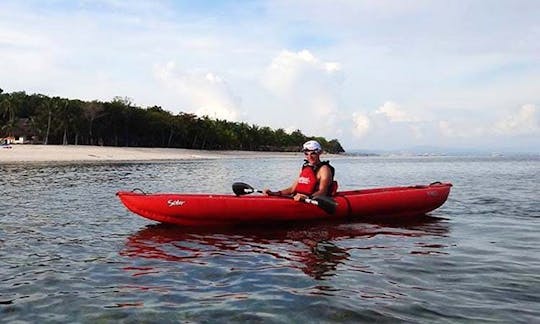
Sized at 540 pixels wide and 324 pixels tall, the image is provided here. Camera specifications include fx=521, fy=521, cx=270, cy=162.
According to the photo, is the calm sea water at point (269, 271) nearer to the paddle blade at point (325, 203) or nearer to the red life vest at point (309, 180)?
the paddle blade at point (325, 203)

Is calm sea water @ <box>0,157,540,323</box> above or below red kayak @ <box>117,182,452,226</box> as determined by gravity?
below

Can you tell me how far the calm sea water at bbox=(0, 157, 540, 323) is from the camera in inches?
252

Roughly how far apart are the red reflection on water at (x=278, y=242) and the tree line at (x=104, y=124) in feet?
241

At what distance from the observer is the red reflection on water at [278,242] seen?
9336 millimetres

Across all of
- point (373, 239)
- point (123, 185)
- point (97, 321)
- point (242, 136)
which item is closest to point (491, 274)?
point (373, 239)

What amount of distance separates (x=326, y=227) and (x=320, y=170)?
1.40 m

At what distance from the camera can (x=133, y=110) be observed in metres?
93.1

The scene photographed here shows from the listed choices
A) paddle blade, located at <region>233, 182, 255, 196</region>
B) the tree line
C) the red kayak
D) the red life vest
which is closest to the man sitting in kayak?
the red life vest

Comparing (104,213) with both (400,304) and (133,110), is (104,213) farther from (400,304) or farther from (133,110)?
(133,110)

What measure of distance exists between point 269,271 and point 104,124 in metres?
84.0

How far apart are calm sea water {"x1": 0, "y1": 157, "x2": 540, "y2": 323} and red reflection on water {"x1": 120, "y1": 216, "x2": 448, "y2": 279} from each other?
0.11 feet

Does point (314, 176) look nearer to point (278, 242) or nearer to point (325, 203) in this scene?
point (325, 203)

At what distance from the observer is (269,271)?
27.5 feet

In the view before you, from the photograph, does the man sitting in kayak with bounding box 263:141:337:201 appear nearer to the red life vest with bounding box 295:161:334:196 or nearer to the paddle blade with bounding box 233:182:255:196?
the red life vest with bounding box 295:161:334:196
